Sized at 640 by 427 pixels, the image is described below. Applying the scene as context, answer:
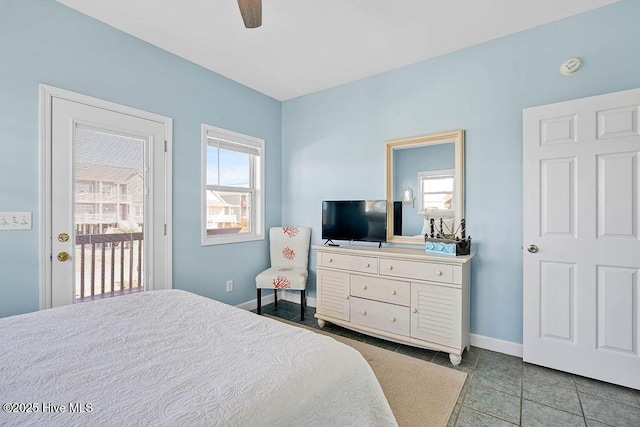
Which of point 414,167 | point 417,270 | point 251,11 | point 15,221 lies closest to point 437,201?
point 414,167

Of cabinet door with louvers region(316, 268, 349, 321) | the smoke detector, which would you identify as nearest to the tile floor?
cabinet door with louvers region(316, 268, 349, 321)

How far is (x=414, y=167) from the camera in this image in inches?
120

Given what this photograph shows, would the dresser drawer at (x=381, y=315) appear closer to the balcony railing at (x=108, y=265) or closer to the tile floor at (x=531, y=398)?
the tile floor at (x=531, y=398)

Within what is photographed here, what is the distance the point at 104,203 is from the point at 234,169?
1438mm

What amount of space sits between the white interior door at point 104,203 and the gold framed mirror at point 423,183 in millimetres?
2267

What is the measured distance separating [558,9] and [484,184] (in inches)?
54.7

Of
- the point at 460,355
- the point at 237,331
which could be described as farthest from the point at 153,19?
the point at 460,355

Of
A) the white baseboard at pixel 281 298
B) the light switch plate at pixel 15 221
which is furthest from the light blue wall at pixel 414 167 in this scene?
the light switch plate at pixel 15 221

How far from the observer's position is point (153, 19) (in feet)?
7.64

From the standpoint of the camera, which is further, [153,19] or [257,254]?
[257,254]

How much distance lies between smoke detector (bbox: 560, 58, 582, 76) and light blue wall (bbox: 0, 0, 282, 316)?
3028mm

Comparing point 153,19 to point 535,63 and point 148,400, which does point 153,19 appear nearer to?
point 148,400

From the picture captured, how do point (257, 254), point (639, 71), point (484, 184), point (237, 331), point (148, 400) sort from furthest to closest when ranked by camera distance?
point (257, 254), point (484, 184), point (639, 71), point (237, 331), point (148, 400)

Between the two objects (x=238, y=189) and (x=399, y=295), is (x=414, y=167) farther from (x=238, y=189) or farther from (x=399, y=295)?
(x=238, y=189)
